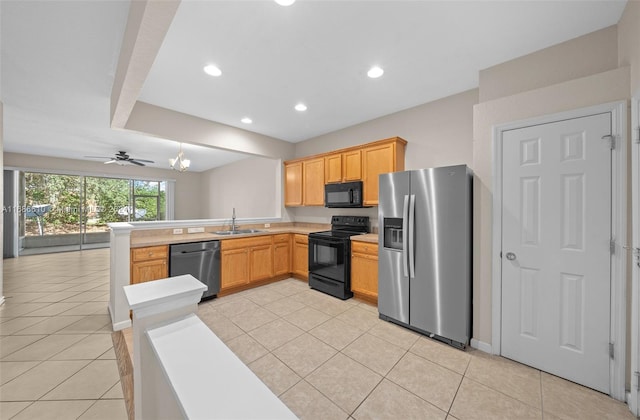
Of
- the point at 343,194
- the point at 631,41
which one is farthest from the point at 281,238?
the point at 631,41

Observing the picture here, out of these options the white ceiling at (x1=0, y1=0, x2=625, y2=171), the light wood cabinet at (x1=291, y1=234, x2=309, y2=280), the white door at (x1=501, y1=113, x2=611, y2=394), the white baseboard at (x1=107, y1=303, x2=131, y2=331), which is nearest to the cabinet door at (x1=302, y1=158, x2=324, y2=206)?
the light wood cabinet at (x1=291, y1=234, x2=309, y2=280)

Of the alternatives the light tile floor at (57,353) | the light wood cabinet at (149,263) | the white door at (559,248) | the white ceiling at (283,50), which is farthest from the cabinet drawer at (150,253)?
the white door at (559,248)

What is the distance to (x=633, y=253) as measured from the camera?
5.26 ft

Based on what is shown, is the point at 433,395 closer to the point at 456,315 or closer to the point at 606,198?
the point at 456,315

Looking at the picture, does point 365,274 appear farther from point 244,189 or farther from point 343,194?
point 244,189

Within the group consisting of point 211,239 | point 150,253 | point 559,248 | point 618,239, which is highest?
point 618,239

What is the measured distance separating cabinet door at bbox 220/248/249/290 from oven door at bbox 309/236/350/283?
1030 millimetres

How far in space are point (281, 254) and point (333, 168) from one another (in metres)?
1.78

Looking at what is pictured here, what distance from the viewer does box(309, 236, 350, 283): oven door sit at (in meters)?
3.38

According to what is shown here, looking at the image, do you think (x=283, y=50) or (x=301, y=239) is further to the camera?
(x=301, y=239)

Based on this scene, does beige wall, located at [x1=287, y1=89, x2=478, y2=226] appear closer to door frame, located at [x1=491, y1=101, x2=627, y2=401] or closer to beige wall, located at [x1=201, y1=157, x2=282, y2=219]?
door frame, located at [x1=491, y1=101, x2=627, y2=401]

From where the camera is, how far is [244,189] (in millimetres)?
7152

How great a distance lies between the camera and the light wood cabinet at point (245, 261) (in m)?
3.51

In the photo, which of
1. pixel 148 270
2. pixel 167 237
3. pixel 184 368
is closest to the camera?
pixel 184 368
